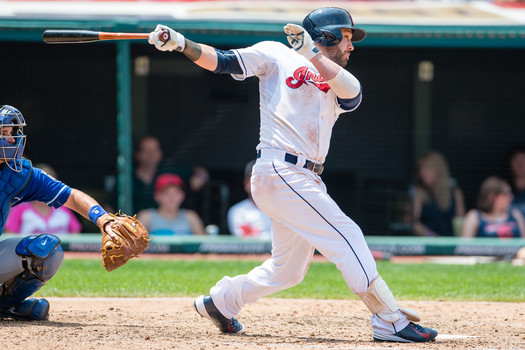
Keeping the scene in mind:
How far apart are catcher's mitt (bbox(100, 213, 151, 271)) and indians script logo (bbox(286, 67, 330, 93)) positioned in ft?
3.33

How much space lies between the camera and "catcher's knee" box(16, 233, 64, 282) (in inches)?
165

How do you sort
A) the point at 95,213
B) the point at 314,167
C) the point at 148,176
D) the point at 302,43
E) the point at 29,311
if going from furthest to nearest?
1. the point at 148,176
2. the point at 29,311
3. the point at 95,213
4. the point at 314,167
5. the point at 302,43

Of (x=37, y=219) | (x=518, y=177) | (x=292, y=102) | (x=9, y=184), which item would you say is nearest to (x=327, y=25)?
(x=292, y=102)

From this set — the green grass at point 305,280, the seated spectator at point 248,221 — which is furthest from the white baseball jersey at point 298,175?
the seated spectator at point 248,221

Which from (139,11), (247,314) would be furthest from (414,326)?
(139,11)

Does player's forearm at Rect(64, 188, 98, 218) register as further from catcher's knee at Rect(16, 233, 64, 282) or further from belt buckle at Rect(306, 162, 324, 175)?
belt buckle at Rect(306, 162, 324, 175)

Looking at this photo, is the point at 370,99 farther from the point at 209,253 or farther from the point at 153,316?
the point at 153,316

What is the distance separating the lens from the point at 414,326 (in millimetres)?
3879

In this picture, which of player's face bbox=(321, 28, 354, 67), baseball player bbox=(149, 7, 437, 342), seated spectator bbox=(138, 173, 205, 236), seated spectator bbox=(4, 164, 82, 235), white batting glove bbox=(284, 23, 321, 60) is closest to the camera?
white batting glove bbox=(284, 23, 321, 60)

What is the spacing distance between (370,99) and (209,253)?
300cm

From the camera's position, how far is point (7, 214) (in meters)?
4.23

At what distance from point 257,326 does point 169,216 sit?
3.88 m

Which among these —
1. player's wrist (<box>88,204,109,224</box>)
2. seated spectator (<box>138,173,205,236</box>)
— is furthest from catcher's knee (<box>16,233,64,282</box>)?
seated spectator (<box>138,173,205,236</box>)

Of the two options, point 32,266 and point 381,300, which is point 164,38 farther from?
point 381,300
